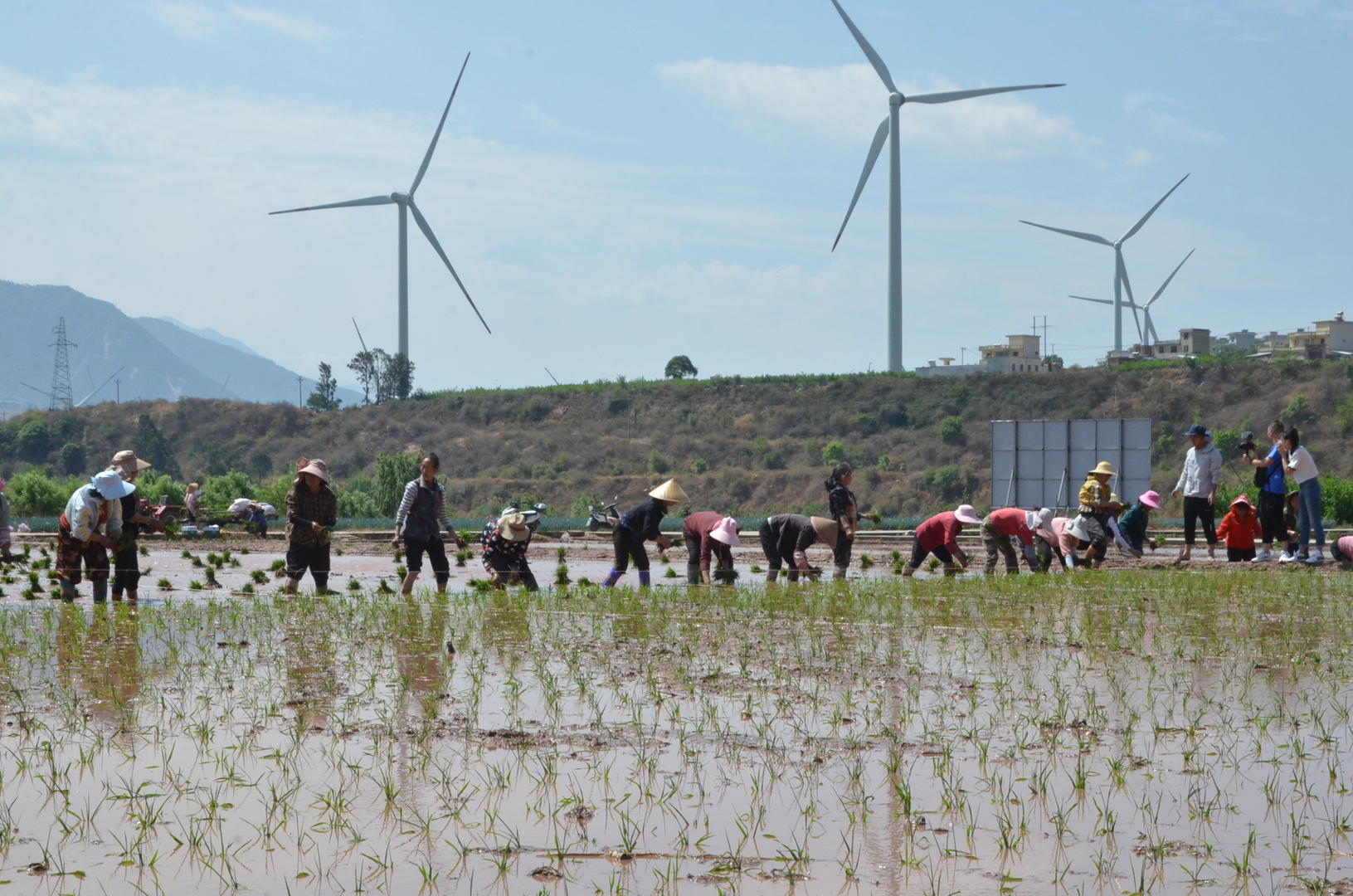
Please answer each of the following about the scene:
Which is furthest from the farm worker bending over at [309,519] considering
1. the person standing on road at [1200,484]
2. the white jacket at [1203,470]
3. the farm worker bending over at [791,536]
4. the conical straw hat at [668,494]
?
the white jacket at [1203,470]

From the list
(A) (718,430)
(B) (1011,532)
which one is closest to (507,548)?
(B) (1011,532)

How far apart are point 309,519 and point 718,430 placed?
2842 inches

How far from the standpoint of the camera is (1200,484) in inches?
725

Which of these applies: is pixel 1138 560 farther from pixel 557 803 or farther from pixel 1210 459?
pixel 557 803

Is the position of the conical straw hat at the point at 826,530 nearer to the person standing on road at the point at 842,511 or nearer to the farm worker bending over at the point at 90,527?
the person standing on road at the point at 842,511

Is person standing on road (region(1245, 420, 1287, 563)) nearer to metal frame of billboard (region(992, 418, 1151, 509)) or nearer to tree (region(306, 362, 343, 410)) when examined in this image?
metal frame of billboard (region(992, 418, 1151, 509))

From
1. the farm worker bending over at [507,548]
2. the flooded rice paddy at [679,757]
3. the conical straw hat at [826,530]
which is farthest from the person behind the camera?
the conical straw hat at [826,530]

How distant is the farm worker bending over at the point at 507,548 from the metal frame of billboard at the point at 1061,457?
14.3m

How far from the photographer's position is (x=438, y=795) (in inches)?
237

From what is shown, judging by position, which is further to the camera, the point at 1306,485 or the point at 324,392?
the point at 324,392

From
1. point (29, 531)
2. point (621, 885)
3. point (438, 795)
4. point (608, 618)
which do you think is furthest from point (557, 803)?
point (29, 531)

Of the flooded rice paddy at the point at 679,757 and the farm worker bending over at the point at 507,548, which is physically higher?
the farm worker bending over at the point at 507,548

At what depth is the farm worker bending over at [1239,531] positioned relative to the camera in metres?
18.8

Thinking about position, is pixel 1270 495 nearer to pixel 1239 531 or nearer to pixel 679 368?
pixel 1239 531
